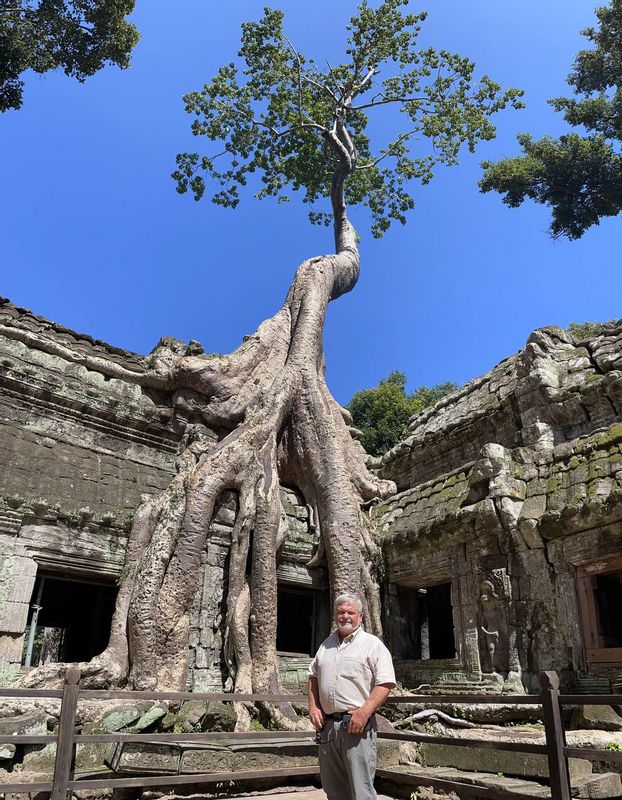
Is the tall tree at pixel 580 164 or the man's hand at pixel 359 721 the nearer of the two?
the man's hand at pixel 359 721

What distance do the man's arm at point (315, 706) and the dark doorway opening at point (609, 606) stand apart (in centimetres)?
385

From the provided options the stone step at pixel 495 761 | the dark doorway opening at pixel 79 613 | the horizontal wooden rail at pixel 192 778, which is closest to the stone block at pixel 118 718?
the horizontal wooden rail at pixel 192 778

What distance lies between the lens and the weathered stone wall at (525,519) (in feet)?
19.4

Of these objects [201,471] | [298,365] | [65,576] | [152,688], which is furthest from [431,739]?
[298,365]

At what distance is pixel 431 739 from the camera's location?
390cm

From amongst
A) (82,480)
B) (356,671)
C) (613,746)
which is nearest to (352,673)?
(356,671)

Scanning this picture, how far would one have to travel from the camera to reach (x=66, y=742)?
3348 millimetres

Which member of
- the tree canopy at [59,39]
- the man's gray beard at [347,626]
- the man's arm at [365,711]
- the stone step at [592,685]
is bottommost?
the stone step at [592,685]

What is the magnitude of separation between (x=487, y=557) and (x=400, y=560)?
148cm

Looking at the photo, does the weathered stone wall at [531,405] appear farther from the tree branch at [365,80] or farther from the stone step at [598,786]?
the tree branch at [365,80]

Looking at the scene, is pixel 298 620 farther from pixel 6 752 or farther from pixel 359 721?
pixel 359 721

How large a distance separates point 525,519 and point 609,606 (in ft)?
3.94

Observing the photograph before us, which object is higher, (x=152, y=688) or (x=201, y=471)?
(x=201, y=471)

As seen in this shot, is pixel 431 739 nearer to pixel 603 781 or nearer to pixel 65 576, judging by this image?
pixel 603 781
